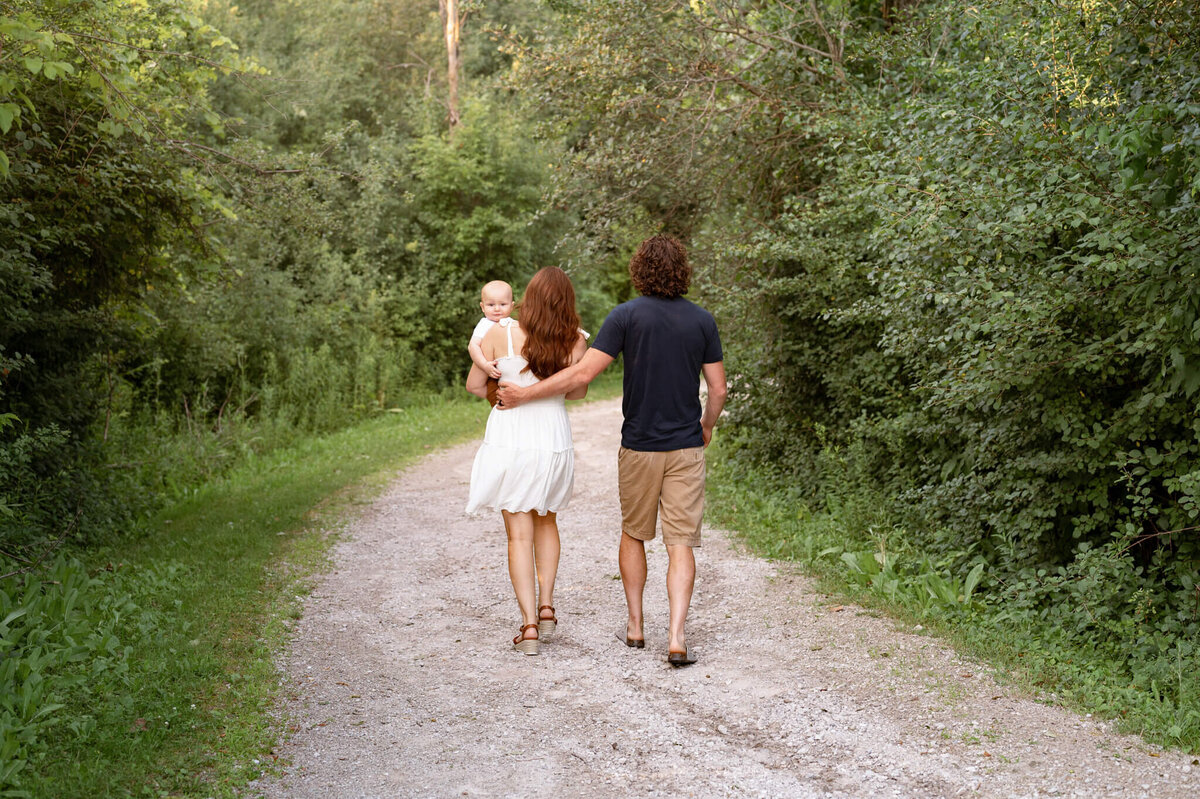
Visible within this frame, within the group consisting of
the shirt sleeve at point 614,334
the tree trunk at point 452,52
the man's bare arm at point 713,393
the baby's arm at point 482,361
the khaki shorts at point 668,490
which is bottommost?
the khaki shorts at point 668,490

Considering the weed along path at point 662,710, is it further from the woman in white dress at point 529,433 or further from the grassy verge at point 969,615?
the woman in white dress at point 529,433

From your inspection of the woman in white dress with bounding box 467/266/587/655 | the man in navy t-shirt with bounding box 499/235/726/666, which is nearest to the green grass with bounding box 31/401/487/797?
the woman in white dress with bounding box 467/266/587/655

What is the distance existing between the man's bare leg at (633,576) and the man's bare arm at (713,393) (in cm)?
75

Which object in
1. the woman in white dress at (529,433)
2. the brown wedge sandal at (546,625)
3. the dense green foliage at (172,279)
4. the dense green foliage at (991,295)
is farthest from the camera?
the dense green foliage at (172,279)

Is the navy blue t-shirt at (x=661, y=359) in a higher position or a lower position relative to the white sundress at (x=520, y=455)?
higher

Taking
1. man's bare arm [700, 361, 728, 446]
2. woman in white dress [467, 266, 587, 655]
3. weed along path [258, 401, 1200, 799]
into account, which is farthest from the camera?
woman in white dress [467, 266, 587, 655]

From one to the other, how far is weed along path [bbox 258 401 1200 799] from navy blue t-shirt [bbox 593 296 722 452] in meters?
1.31

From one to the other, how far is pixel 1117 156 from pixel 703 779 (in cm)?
383

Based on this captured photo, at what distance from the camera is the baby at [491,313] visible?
19.2 feet

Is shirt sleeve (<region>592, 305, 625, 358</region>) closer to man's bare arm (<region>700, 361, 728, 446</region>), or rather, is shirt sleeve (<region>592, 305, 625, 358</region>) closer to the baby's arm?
man's bare arm (<region>700, 361, 728, 446</region>)

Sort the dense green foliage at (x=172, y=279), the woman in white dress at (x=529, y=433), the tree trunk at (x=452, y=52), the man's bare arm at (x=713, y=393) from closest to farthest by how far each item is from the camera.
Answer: the man's bare arm at (x=713, y=393) < the woman in white dress at (x=529, y=433) < the dense green foliage at (x=172, y=279) < the tree trunk at (x=452, y=52)

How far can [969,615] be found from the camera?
6340 millimetres

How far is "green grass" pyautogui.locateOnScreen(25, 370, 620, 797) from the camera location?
4.24 meters

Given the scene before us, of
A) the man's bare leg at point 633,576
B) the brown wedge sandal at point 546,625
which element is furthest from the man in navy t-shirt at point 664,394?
the brown wedge sandal at point 546,625
